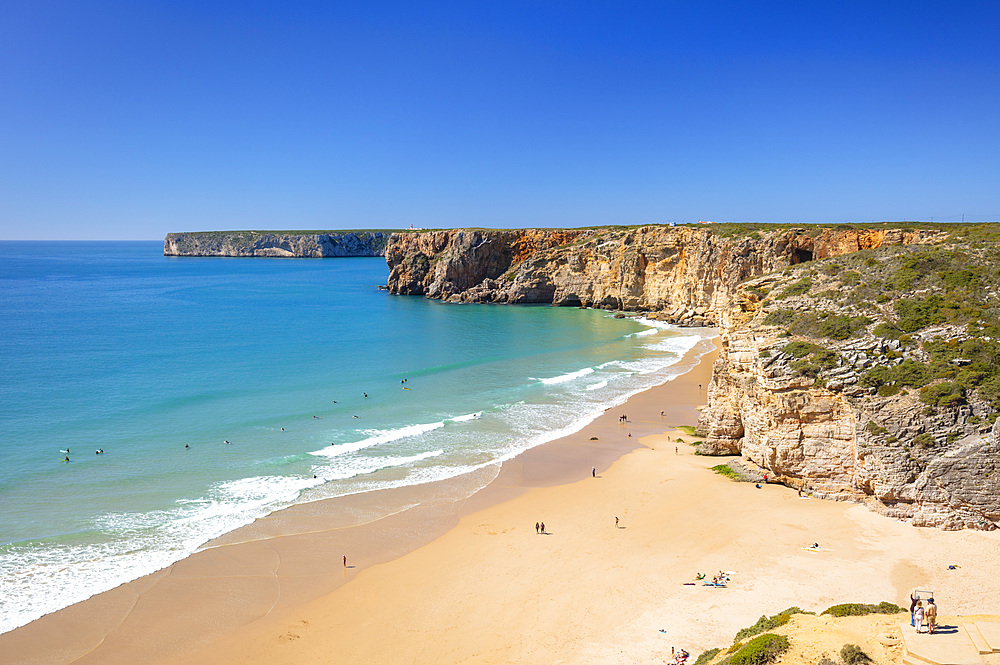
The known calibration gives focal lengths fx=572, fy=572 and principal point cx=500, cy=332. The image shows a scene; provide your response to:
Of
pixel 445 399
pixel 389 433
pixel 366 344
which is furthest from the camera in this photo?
pixel 366 344

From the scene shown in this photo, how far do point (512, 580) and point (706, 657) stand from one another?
6074 millimetres

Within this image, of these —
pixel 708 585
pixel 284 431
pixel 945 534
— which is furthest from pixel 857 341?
pixel 284 431

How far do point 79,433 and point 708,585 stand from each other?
27125 millimetres

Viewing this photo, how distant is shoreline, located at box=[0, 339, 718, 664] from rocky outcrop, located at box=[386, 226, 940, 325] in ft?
117

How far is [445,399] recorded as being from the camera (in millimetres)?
33750

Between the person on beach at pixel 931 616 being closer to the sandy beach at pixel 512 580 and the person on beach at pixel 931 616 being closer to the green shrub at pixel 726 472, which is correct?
the sandy beach at pixel 512 580

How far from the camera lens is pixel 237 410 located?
30.3 m

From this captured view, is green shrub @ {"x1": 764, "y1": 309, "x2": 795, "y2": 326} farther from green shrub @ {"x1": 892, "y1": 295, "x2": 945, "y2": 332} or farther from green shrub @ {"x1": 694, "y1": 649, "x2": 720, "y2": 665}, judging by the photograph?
green shrub @ {"x1": 694, "y1": 649, "x2": 720, "y2": 665}

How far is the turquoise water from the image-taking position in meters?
18.5

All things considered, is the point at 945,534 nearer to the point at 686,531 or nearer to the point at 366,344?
the point at 686,531

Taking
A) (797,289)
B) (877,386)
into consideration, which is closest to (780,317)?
(797,289)

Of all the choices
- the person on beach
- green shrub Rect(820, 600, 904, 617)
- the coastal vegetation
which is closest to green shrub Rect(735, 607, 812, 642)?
the coastal vegetation

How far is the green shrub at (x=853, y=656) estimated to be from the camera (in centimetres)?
880

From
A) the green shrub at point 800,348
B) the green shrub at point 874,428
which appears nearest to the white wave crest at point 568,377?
the green shrub at point 800,348
